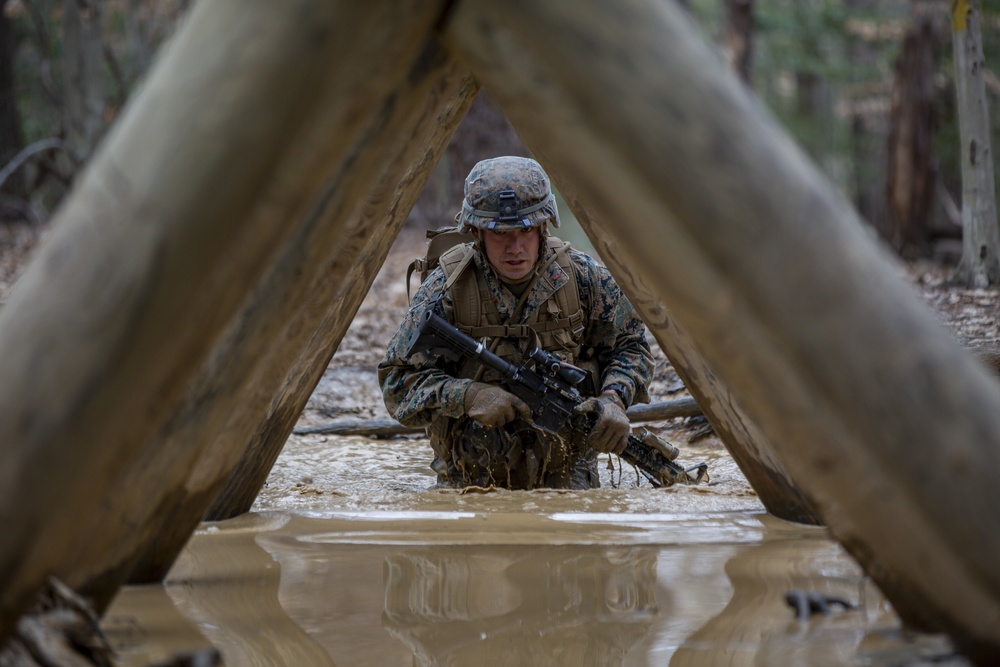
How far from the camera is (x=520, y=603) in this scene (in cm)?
240

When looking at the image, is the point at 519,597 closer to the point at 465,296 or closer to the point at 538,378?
the point at 538,378

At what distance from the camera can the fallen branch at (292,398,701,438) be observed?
5.81 metres

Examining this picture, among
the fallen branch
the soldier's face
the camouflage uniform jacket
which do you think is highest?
the soldier's face

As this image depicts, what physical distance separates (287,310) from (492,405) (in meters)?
2.43

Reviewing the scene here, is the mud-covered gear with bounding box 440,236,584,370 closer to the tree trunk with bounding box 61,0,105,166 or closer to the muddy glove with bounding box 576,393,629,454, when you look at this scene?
the muddy glove with bounding box 576,393,629,454

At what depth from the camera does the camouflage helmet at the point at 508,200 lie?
4.40 m

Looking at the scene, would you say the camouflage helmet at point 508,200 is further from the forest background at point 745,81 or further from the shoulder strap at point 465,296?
the forest background at point 745,81

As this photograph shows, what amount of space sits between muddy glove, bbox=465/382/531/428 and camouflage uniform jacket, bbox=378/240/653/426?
0.05 meters

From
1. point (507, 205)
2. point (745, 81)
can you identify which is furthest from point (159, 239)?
point (745, 81)

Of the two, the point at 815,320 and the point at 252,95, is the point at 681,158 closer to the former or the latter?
the point at 815,320

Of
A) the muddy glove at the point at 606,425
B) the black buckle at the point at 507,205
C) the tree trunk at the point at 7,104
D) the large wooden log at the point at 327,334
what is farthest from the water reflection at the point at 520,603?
the tree trunk at the point at 7,104

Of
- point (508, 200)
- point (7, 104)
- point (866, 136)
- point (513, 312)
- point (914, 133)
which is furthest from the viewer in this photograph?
point (866, 136)

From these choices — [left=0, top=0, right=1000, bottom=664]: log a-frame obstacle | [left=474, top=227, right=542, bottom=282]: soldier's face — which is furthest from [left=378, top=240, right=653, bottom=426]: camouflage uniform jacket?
[left=0, top=0, right=1000, bottom=664]: log a-frame obstacle

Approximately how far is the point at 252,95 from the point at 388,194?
85 centimetres
